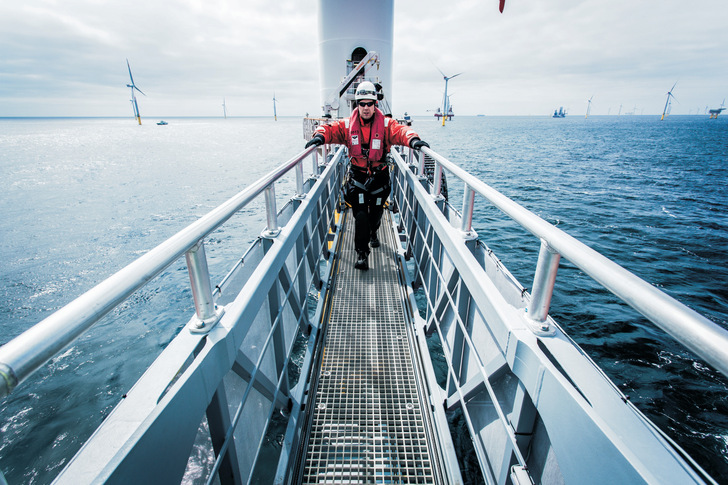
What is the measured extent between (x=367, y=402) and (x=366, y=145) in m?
3.00

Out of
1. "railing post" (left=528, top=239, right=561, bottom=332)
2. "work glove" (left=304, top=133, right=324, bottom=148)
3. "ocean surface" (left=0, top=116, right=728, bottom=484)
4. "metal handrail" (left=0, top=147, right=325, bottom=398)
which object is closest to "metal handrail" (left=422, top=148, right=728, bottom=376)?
"railing post" (left=528, top=239, right=561, bottom=332)

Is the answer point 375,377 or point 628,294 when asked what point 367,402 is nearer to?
point 375,377

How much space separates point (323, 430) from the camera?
105 inches

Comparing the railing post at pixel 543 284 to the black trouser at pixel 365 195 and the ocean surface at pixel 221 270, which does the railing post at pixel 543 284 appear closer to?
the black trouser at pixel 365 195

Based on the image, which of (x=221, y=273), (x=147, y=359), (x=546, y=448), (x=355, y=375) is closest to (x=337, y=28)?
(x=221, y=273)

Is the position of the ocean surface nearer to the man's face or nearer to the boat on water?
the boat on water

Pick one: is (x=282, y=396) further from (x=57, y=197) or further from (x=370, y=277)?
(x=57, y=197)

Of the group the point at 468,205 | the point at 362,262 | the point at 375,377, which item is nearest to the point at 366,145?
the point at 362,262

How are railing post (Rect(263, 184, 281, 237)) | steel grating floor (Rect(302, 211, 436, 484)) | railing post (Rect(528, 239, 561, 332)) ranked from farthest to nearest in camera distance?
1. railing post (Rect(263, 184, 281, 237))
2. steel grating floor (Rect(302, 211, 436, 484))
3. railing post (Rect(528, 239, 561, 332))

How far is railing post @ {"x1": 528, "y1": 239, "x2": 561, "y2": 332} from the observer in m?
1.44

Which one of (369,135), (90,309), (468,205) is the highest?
(369,135)

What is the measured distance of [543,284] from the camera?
4.97 ft

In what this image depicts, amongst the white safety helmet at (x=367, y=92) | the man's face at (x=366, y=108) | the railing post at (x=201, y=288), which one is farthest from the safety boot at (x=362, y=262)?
the railing post at (x=201, y=288)

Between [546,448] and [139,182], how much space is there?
2631 centimetres
